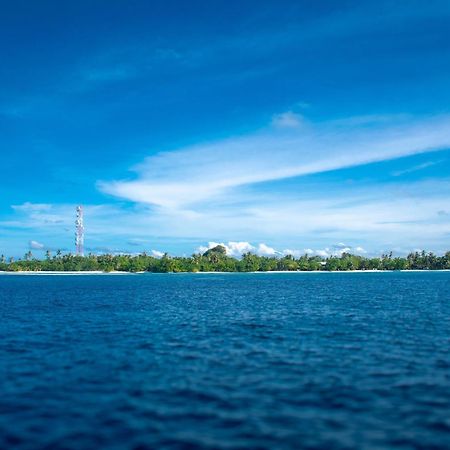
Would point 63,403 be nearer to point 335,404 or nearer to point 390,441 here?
point 335,404

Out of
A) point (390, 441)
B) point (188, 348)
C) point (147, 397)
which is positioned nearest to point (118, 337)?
point (188, 348)

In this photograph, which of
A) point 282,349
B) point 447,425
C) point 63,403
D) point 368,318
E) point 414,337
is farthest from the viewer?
point 368,318

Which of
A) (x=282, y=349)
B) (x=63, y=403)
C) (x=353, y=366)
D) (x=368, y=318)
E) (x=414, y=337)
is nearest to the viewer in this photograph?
(x=63, y=403)

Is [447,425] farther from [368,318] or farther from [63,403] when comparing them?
[368,318]

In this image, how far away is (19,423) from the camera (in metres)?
23.6

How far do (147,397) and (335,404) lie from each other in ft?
38.5

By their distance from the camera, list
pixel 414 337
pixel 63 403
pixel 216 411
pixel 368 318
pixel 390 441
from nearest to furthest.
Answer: pixel 390 441 < pixel 216 411 < pixel 63 403 < pixel 414 337 < pixel 368 318

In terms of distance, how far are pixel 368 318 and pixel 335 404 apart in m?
43.5

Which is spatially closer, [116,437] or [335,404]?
[116,437]

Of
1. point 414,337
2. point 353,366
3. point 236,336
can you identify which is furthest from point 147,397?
point 414,337

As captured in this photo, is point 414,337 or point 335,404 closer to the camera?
point 335,404

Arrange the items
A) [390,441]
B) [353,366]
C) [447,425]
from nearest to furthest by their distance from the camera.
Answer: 1. [390,441]
2. [447,425]
3. [353,366]

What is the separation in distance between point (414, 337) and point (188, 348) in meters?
25.4

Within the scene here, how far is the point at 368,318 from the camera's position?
6650cm
